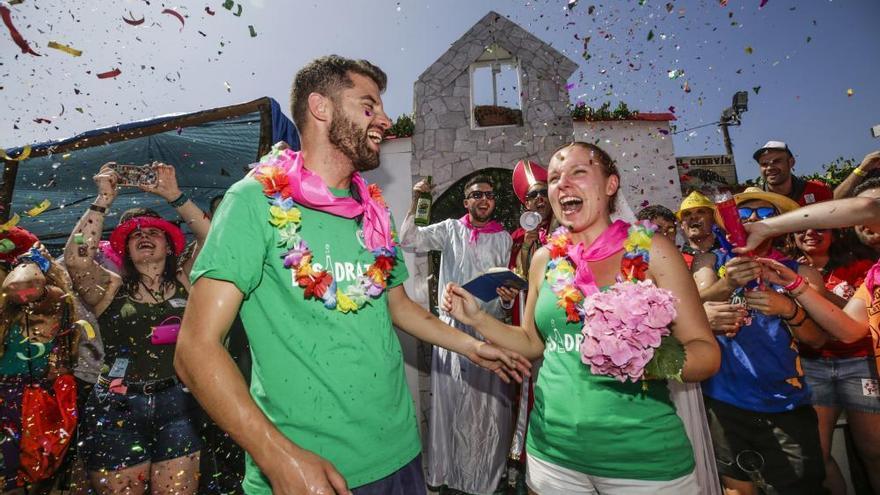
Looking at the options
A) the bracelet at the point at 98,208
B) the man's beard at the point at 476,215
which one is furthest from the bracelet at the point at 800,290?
the bracelet at the point at 98,208

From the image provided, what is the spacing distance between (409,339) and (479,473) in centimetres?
246

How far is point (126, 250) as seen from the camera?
11.6 feet

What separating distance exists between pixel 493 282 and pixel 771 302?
1651mm

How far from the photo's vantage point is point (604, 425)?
184 cm

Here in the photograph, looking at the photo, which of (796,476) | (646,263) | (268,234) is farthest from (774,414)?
(268,234)

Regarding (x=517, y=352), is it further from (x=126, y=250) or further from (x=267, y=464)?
(x=126, y=250)

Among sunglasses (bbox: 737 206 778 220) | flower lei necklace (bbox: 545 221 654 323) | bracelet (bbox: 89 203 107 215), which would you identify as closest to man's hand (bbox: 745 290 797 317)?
sunglasses (bbox: 737 206 778 220)

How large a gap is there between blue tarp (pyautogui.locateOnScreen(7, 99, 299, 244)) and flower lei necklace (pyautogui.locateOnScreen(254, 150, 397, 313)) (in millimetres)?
2764

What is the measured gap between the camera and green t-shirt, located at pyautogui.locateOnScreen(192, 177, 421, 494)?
145 cm

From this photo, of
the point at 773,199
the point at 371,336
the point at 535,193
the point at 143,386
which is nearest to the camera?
the point at 371,336

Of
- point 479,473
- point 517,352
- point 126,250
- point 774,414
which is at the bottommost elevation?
point 479,473

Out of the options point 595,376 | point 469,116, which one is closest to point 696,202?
point 595,376

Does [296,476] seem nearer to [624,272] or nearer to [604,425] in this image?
[604,425]

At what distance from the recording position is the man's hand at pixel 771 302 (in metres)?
2.47
